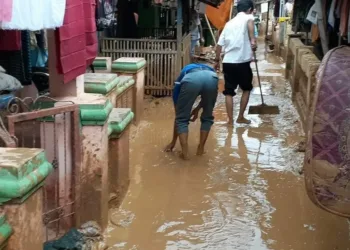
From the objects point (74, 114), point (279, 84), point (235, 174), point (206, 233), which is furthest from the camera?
point (279, 84)

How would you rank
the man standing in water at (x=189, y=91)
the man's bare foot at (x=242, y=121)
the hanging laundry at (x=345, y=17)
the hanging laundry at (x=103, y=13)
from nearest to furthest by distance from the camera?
the man standing in water at (x=189, y=91), the hanging laundry at (x=345, y=17), the man's bare foot at (x=242, y=121), the hanging laundry at (x=103, y=13)

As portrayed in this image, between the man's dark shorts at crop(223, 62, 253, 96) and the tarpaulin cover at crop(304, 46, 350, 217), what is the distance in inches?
196

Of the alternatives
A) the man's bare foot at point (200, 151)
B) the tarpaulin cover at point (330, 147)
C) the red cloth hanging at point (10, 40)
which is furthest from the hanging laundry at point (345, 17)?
the red cloth hanging at point (10, 40)

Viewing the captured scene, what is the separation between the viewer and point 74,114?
13.9ft

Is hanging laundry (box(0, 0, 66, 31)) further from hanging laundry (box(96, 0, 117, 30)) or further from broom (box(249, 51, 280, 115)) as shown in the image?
broom (box(249, 51, 280, 115))

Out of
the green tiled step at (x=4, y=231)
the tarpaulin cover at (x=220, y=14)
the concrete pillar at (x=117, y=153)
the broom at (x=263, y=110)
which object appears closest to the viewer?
the green tiled step at (x=4, y=231)

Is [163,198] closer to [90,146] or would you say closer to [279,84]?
[90,146]

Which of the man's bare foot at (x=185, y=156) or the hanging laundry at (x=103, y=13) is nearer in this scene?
the man's bare foot at (x=185, y=156)

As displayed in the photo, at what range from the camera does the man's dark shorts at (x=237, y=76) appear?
8.73 metres

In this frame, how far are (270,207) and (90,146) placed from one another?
6.95 ft

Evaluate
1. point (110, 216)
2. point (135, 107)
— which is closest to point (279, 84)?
point (135, 107)

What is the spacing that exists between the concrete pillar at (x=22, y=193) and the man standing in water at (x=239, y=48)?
5982mm

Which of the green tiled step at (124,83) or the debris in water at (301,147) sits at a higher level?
the green tiled step at (124,83)

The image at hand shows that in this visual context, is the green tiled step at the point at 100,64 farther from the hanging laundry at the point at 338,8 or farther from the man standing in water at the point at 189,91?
the hanging laundry at the point at 338,8
